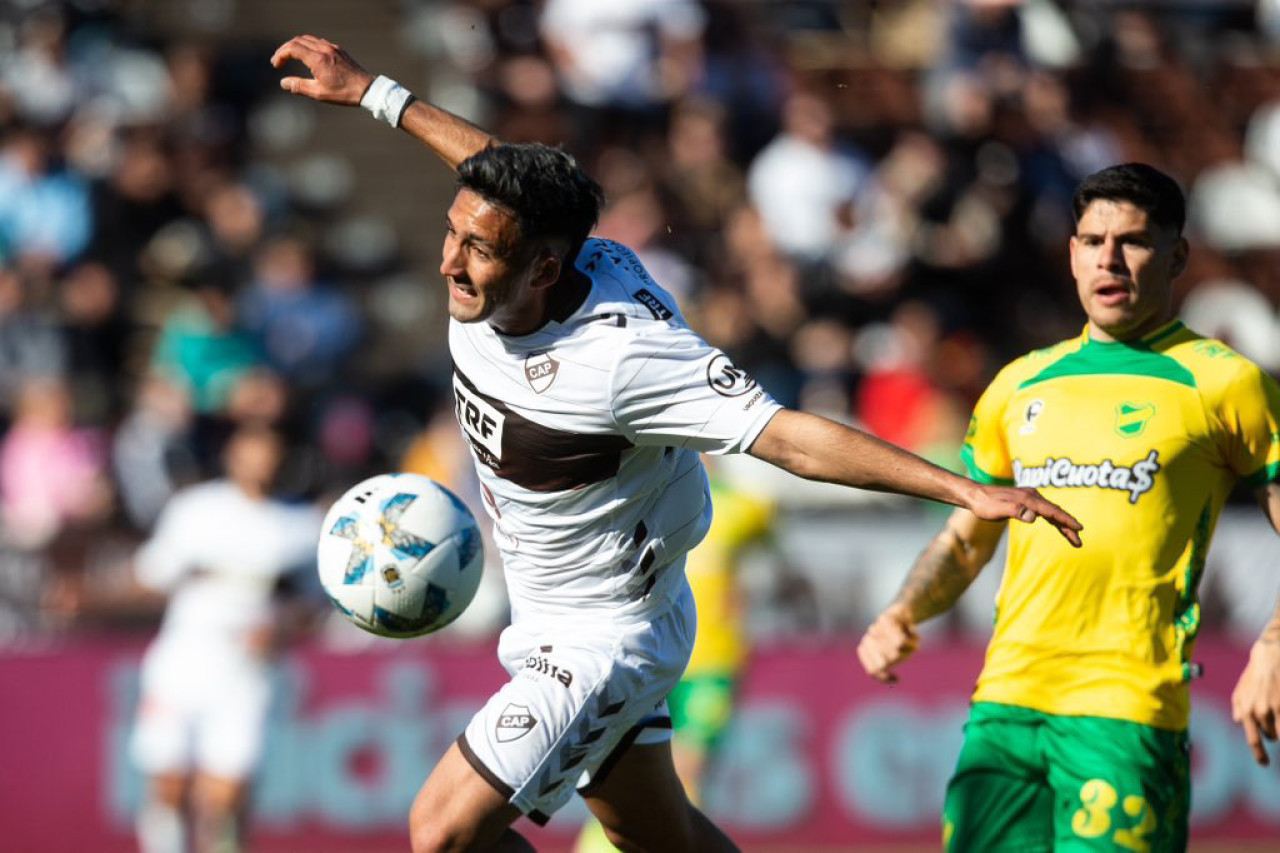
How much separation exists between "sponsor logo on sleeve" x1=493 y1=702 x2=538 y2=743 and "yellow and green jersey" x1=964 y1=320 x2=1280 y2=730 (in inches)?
61.9

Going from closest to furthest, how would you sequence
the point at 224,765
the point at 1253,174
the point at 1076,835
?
the point at 1076,835 → the point at 224,765 → the point at 1253,174

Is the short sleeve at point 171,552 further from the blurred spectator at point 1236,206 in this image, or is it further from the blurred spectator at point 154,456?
the blurred spectator at point 1236,206

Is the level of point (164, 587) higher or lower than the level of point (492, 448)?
lower

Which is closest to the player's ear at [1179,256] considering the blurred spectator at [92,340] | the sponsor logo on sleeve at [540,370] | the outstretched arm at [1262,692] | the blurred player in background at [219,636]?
the outstretched arm at [1262,692]

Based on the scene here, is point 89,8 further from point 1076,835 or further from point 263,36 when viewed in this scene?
point 1076,835

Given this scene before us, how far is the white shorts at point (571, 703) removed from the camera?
5758mm

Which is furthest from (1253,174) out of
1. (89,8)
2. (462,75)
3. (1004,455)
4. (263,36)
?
(1004,455)

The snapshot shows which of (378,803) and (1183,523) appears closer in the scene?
(1183,523)

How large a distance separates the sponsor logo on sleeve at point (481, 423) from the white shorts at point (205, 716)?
5.61 m

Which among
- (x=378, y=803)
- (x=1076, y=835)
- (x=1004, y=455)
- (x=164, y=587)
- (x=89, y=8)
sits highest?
(x=1004, y=455)

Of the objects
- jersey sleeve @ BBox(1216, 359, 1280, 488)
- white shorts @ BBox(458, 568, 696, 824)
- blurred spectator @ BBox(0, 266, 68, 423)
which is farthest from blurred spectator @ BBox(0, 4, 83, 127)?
jersey sleeve @ BBox(1216, 359, 1280, 488)

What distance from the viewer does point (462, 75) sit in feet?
53.3

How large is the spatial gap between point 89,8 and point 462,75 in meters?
3.23

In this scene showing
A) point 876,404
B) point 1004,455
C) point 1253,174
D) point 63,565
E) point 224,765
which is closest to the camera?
point 1004,455
